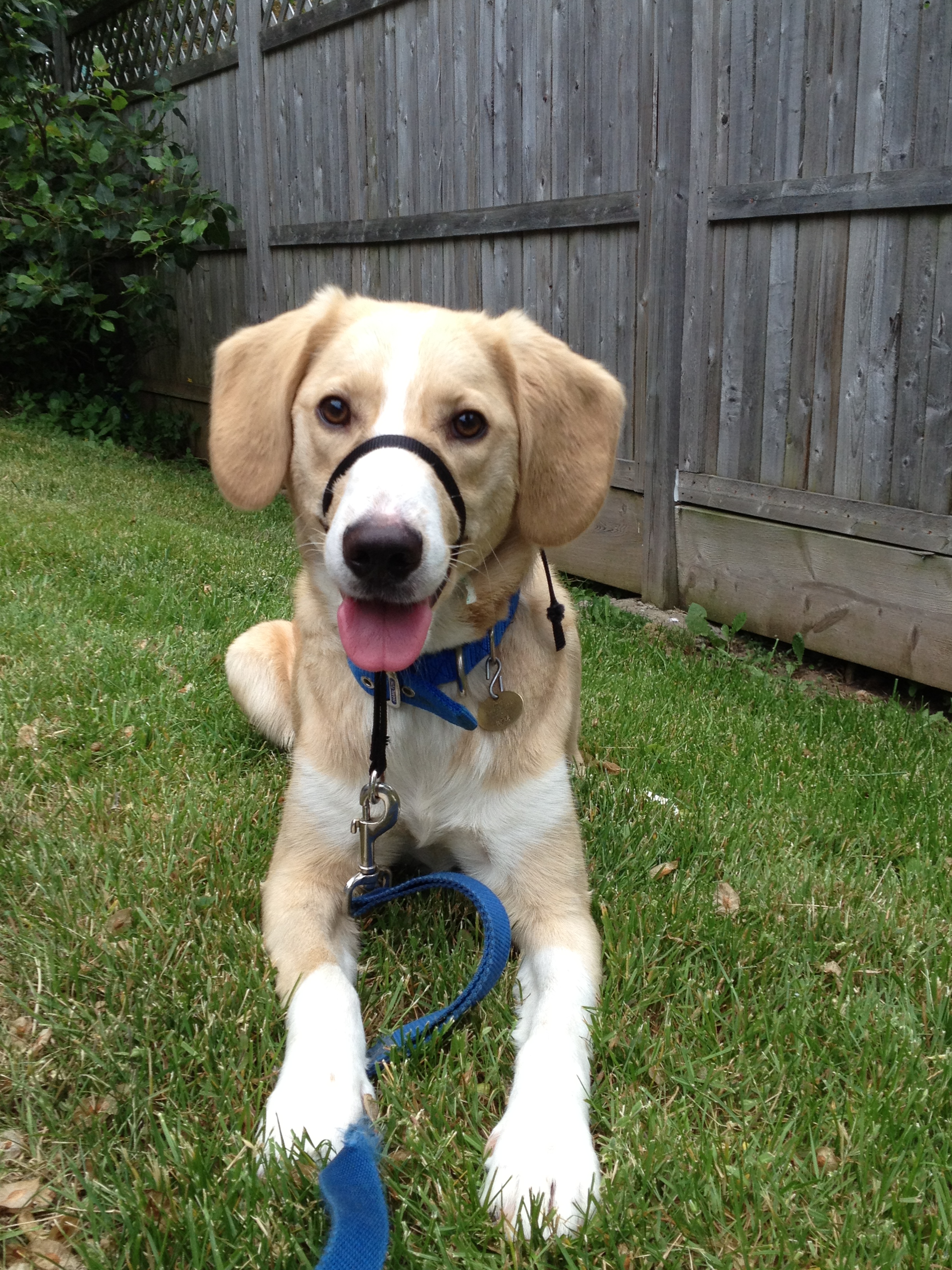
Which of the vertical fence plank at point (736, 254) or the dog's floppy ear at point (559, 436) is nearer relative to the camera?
the dog's floppy ear at point (559, 436)

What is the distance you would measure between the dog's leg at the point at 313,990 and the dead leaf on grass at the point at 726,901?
0.80 metres

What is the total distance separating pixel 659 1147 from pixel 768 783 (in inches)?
68.9

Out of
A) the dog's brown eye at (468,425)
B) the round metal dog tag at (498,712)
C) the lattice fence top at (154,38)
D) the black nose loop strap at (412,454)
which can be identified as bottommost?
the round metal dog tag at (498,712)

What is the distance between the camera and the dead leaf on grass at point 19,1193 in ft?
4.37

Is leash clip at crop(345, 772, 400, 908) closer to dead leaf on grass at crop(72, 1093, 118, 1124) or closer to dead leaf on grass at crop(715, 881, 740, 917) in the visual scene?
dead leaf on grass at crop(72, 1093, 118, 1124)

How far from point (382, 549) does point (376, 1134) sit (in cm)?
92

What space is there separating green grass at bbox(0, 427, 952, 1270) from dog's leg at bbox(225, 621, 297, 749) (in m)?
0.10

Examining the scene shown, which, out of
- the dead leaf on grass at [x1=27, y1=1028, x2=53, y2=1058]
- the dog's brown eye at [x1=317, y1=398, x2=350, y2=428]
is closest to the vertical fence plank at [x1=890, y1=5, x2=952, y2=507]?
the dog's brown eye at [x1=317, y1=398, x2=350, y2=428]

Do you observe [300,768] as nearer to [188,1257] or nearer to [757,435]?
[188,1257]

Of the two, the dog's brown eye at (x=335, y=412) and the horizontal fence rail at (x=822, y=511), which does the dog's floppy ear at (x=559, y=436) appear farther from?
the horizontal fence rail at (x=822, y=511)

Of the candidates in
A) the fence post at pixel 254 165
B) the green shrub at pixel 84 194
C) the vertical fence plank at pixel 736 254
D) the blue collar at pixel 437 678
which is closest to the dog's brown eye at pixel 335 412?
A: the blue collar at pixel 437 678

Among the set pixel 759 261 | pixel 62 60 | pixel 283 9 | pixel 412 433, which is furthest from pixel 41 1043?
pixel 62 60

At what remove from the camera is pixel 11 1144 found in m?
1.43

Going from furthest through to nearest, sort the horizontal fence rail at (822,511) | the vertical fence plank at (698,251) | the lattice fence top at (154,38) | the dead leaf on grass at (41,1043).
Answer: the lattice fence top at (154,38), the vertical fence plank at (698,251), the horizontal fence rail at (822,511), the dead leaf on grass at (41,1043)
